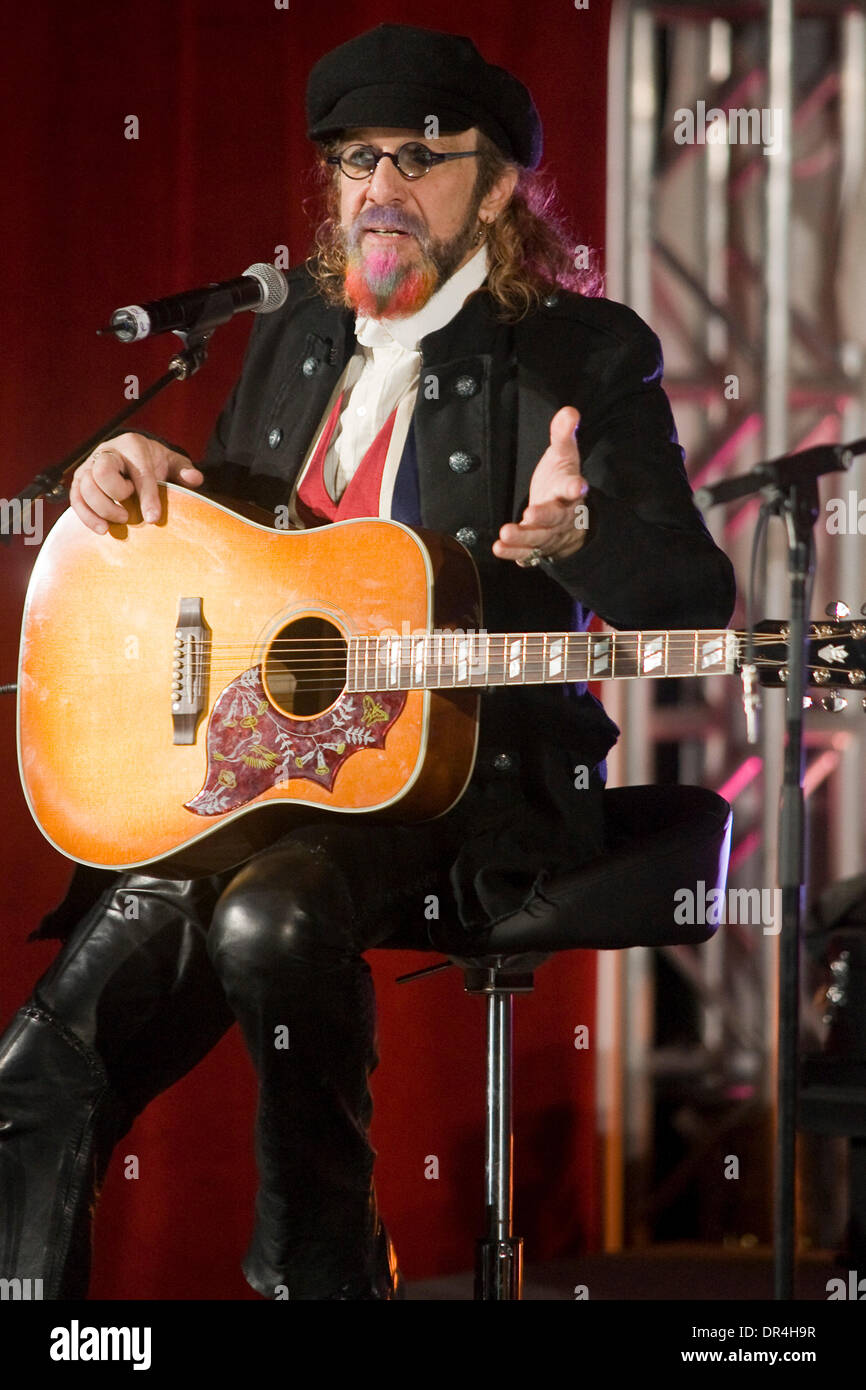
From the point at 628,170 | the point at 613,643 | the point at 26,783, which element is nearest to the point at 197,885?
the point at 26,783

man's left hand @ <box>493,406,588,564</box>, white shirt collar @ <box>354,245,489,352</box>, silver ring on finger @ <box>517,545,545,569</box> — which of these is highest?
white shirt collar @ <box>354,245,489,352</box>

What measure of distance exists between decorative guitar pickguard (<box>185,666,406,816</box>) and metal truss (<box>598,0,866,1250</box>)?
166cm

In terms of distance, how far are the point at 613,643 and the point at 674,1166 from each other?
2.17 meters

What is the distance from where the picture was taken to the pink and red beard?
2678 millimetres

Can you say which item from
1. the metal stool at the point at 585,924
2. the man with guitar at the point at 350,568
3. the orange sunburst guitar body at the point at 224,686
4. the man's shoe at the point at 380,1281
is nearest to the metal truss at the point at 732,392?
the man with guitar at the point at 350,568

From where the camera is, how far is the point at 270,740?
2.40 meters

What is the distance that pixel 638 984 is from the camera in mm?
3949

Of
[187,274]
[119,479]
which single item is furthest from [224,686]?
[187,274]

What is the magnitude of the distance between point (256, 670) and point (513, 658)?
42cm

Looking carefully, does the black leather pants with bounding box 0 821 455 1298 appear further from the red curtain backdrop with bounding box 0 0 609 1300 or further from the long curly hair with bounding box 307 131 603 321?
the red curtain backdrop with bounding box 0 0 609 1300

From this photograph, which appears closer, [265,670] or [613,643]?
[613,643]

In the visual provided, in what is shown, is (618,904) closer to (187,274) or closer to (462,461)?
(462,461)

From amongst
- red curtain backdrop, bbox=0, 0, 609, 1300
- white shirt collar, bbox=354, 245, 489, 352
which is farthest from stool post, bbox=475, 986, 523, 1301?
red curtain backdrop, bbox=0, 0, 609, 1300
